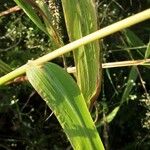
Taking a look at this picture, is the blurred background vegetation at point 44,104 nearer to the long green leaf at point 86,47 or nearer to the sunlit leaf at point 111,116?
the sunlit leaf at point 111,116

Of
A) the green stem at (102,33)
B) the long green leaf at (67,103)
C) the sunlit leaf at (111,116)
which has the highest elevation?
the green stem at (102,33)

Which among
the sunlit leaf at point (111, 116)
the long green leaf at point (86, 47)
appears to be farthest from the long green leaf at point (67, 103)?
the sunlit leaf at point (111, 116)

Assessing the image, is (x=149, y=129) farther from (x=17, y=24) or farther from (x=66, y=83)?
(x=66, y=83)

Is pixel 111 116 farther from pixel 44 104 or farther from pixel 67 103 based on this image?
pixel 67 103

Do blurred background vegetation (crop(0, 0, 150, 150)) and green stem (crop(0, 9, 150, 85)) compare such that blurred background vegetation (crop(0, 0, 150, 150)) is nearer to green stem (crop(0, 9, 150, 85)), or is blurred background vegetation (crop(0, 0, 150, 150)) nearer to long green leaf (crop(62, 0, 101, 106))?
long green leaf (crop(62, 0, 101, 106))

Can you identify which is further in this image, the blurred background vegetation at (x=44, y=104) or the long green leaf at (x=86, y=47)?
the blurred background vegetation at (x=44, y=104)

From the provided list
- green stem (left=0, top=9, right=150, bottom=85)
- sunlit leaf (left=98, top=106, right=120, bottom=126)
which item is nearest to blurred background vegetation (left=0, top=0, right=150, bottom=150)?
sunlit leaf (left=98, top=106, right=120, bottom=126)

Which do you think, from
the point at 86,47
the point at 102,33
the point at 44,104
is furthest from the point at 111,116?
the point at 102,33
